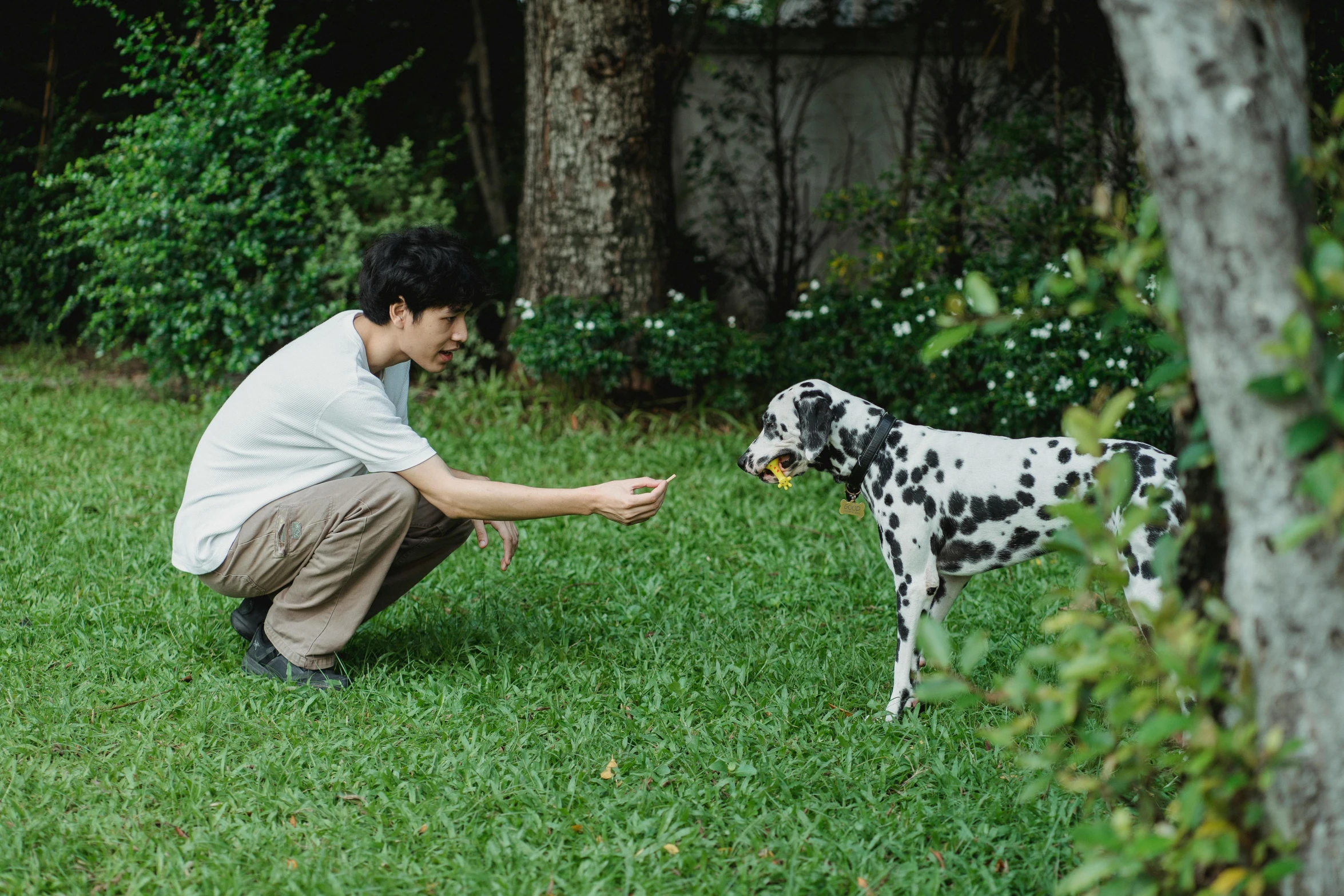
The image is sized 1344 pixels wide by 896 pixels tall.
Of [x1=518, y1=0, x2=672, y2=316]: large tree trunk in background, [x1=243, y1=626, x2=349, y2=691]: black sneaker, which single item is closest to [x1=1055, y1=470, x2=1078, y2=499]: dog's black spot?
[x1=243, y1=626, x2=349, y2=691]: black sneaker

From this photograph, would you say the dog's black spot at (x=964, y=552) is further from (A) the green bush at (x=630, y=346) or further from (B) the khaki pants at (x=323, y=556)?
(A) the green bush at (x=630, y=346)

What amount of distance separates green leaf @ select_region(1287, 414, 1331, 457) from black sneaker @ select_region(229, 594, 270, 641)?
3.58 m

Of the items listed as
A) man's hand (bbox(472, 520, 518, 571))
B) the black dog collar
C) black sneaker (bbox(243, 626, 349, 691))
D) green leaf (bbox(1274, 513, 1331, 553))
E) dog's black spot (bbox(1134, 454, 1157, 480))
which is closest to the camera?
green leaf (bbox(1274, 513, 1331, 553))

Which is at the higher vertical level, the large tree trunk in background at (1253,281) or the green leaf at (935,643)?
the large tree trunk in background at (1253,281)

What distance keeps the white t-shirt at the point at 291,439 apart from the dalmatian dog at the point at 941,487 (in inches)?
50.4

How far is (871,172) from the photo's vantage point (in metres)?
10.7

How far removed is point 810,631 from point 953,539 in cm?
104

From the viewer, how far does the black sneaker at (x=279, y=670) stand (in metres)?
4.00

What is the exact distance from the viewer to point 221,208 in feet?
26.6

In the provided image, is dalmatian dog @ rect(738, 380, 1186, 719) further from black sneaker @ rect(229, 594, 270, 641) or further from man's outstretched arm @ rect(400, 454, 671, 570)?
black sneaker @ rect(229, 594, 270, 641)

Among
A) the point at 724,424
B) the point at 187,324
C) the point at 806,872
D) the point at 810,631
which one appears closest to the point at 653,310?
the point at 724,424

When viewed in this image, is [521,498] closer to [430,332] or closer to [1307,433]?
[430,332]

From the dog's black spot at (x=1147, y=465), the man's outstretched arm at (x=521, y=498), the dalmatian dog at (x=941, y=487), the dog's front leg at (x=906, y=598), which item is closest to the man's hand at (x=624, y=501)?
the man's outstretched arm at (x=521, y=498)

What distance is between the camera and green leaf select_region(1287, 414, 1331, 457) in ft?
5.36
